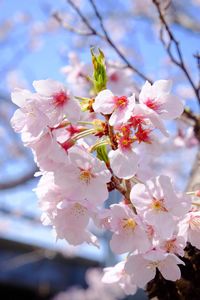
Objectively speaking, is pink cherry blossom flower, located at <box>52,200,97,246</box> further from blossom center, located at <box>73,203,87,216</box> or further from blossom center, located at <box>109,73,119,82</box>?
blossom center, located at <box>109,73,119,82</box>

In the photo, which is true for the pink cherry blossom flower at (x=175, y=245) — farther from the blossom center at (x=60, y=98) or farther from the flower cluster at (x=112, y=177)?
the blossom center at (x=60, y=98)

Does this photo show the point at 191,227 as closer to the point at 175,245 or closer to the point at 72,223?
the point at 175,245

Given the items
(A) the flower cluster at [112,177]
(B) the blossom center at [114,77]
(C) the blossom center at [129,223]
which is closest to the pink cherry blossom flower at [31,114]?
(A) the flower cluster at [112,177]

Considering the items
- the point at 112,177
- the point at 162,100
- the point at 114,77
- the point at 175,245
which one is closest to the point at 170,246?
the point at 175,245

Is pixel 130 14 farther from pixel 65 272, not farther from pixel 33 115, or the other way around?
pixel 33 115

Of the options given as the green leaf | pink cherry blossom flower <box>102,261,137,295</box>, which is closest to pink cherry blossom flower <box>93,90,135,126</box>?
the green leaf
